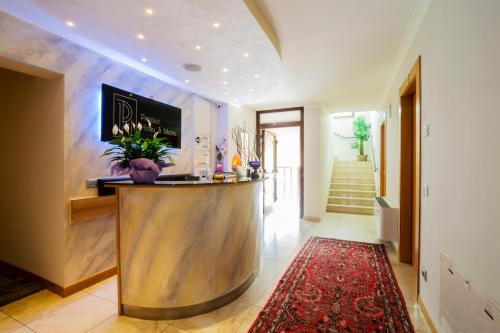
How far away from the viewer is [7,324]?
2.05m

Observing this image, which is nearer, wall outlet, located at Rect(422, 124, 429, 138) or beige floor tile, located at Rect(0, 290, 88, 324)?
wall outlet, located at Rect(422, 124, 429, 138)

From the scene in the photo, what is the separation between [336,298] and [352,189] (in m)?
5.30

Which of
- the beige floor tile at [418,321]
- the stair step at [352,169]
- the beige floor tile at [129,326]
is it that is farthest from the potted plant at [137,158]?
the stair step at [352,169]

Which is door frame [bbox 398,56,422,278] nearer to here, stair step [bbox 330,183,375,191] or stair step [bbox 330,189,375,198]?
stair step [bbox 330,189,375,198]

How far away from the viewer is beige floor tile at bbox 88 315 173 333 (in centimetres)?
192

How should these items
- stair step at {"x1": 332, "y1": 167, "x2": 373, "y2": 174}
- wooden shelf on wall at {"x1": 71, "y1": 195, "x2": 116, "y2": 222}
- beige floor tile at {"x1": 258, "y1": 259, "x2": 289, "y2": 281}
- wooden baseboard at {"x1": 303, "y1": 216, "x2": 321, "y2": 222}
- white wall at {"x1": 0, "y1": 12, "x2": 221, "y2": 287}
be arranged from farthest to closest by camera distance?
1. stair step at {"x1": 332, "y1": 167, "x2": 373, "y2": 174}
2. wooden baseboard at {"x1": 303, "y1": 216, "x2": 321, "y2": 222}
3. beige floor tile at {"x1": 258, "y1": 259, "x2": 289, "y2": 281}
4. wooden shelf on wall at {"x1": 71, "y1": 195, "x2": 116, "y2": 222}
5. white wall at {"x1": 0, "y1": 12, "x2": 221, "y2": 287}

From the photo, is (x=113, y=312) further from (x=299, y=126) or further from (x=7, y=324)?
(x=299, y=126)

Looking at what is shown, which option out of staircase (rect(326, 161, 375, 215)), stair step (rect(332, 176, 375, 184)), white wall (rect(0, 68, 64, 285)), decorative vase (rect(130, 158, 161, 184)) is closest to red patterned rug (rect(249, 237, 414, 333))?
decorative vase (rect(130, 158, 161, 184))

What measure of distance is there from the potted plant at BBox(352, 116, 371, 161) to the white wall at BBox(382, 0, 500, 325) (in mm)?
7242

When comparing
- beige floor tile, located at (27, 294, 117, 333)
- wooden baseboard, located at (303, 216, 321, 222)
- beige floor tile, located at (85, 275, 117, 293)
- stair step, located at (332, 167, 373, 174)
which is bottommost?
beige floor tile, located at (85, 275, 117, 293)

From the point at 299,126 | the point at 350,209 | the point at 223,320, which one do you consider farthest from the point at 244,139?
the point at 223,320

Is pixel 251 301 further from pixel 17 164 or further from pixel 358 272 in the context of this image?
pixel 17 164

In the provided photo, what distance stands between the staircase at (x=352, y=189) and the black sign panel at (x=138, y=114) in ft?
15.8

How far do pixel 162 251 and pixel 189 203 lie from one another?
47 cm
